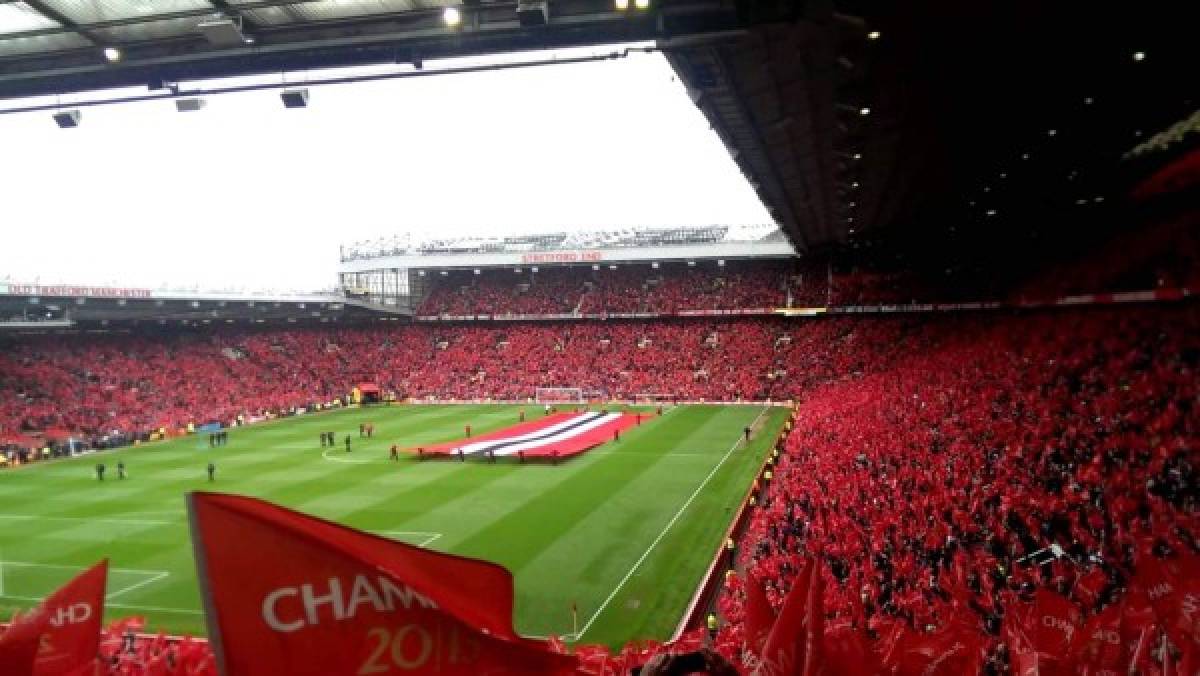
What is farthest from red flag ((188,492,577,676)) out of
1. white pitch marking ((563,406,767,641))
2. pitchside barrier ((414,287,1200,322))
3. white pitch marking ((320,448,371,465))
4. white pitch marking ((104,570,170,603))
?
white pitch marking ((320,448,371,465))

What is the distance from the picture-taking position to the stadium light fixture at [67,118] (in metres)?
11.0

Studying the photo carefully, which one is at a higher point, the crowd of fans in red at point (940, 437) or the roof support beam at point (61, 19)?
the roof support beam at point (61, 19)

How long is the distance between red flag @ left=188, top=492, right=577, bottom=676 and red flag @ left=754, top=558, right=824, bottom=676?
3.68 feet

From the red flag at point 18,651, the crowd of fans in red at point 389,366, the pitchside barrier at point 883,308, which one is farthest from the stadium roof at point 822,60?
the crowd of fans in red at point 389,366

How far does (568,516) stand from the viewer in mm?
23375

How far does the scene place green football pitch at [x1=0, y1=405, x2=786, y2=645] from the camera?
17453mm

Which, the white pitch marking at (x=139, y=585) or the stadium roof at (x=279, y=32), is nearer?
the stadium roof at (x=279, y=32)

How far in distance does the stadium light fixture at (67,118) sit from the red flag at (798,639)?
458 inches

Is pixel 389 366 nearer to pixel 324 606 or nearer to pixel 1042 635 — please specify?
pixel 1042 635

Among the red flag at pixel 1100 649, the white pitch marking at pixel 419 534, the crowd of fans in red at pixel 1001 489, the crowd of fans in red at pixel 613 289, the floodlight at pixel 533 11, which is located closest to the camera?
the red flag at pixel 1100 649

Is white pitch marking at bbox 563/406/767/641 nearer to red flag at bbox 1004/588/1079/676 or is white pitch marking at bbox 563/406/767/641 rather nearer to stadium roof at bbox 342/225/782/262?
red flag at bbox 1004/588/1079/676

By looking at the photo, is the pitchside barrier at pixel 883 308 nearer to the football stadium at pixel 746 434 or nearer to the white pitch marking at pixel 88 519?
the football stadium at pixel 746 434

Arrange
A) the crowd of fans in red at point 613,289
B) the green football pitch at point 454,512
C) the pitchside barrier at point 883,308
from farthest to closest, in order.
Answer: the crowd of fans in red at point 613,289, the pitchside barrier at point 883,308, the green football pitch at point 454,512

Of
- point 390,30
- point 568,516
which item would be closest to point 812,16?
point 390,30
